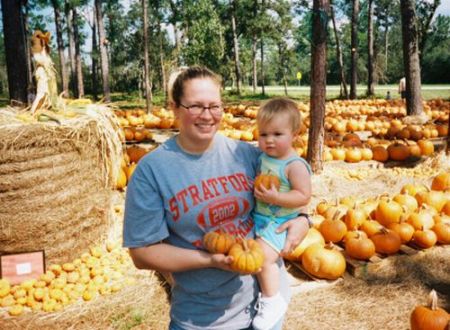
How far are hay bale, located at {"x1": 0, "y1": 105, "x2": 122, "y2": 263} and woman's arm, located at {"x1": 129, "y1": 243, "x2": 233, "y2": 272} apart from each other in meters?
2.83

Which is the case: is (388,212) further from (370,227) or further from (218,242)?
(218,242)

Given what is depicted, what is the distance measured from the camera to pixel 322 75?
6.34m

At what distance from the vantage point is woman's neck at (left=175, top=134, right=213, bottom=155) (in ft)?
5.77

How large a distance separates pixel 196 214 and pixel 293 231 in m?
0.56

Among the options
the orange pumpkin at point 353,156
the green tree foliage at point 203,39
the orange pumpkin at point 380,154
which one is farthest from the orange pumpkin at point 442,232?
the green tree foliage at point 203,39

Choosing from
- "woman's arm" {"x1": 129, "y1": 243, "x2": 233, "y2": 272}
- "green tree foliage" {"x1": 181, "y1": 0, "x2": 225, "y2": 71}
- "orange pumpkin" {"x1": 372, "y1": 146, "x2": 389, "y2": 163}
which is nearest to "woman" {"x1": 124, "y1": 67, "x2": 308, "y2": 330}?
"woman's arm" {"x1": 129, "y1": 243, "x2": 233, "y2": 272}

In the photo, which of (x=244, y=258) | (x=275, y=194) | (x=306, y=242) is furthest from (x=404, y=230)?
(x=244, y=258)

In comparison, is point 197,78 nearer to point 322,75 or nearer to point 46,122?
point 46,122

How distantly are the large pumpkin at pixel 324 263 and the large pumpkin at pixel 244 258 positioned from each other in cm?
254

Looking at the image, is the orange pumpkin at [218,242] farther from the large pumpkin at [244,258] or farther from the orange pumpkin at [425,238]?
the orange pumpkin at [425,238]

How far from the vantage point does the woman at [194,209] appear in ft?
5.36

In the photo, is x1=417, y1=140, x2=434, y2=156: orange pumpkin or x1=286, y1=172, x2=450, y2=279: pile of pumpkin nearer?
x1=286, y1=172, x2=450, y2=279: pile of pumpkin

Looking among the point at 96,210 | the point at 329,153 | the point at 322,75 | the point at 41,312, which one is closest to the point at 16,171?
the point at 96,210

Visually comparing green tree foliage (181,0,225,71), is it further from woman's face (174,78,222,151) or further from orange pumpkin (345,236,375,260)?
woman's face (174,78,222,151)
